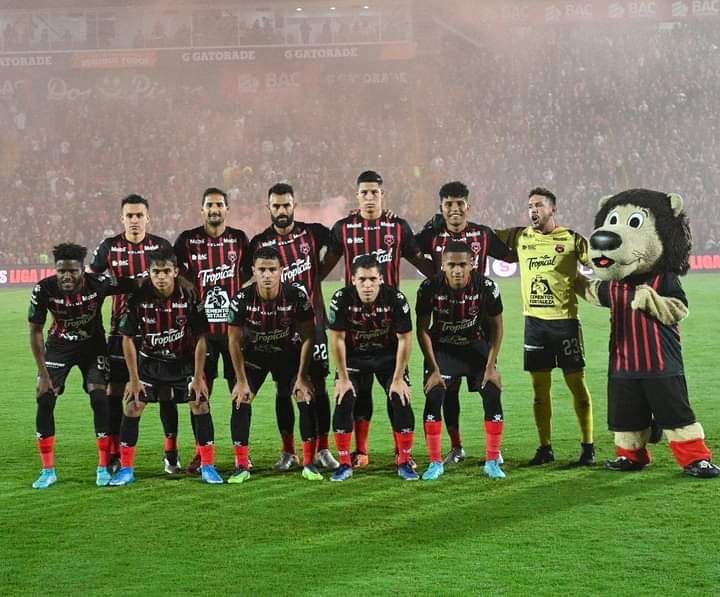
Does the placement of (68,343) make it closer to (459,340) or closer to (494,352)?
(459,340)

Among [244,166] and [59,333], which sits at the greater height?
[244,166]

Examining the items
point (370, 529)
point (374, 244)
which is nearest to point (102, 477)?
point (370, 529)

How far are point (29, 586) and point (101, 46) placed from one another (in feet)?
90.5

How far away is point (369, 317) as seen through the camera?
246 inches

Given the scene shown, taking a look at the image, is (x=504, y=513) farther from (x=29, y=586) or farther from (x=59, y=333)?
(x=59, y=333)

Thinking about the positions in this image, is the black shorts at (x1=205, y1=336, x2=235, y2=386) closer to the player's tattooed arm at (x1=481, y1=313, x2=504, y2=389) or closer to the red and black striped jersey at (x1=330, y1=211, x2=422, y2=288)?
the red and black striped jersey at (x1=330, y1=211, x2=422, y2=288)

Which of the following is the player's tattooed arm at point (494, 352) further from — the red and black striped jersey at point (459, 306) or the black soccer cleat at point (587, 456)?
the black soccer cleat at point (587, 456)

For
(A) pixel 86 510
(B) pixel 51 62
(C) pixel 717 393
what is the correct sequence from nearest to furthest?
(A) pixel 86 510 → (C) pixel 717 393 → (B) pixel 51 62

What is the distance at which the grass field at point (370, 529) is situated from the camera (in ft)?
13.6

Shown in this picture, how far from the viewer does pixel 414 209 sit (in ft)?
91.5

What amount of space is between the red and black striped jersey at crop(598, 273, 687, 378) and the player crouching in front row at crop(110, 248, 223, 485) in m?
2.44

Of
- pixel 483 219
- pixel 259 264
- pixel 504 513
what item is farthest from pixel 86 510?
pixel 483 219

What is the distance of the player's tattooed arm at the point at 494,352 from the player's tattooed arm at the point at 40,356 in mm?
2569

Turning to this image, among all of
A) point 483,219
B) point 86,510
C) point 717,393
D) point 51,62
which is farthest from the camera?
point 51,62
